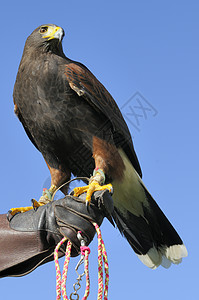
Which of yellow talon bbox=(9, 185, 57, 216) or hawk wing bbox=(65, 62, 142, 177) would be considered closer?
yellow talon bbox=(9, 185, 57, 216)

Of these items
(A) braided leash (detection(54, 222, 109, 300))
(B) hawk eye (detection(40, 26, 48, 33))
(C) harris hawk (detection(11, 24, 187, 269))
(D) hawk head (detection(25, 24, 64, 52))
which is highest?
(B) hawk eye (detection(40, 26, 48, 33))

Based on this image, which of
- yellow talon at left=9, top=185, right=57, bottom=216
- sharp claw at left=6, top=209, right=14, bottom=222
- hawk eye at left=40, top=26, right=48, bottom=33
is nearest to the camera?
sharp claw at left=6, top=209, right=14, bottom=222

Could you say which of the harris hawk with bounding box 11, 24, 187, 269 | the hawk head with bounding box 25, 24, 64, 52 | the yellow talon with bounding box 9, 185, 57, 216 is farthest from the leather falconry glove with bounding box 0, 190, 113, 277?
the hawk head with bounding box 25, 24, 64, 52

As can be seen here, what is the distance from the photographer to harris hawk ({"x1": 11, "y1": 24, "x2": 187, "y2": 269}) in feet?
11.2

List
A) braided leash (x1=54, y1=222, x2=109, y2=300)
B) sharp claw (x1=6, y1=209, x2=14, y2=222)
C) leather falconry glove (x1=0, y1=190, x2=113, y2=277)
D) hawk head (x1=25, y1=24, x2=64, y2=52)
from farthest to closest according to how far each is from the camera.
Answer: hawk head (x1=25, y1=24, x2=64, y2=52), sharp claw (x1=6, y1=209, x2=14, y2=222), leather falconry glove (x1=0, y1=190, x2=113, y2=277), braided leash (x1=54, y1=222, x2=109, y2=300)

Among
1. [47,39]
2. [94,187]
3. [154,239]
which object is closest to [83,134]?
[94,187]

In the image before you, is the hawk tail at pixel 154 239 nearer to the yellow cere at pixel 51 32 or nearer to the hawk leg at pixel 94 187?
the hawk leg at pixel 94 187

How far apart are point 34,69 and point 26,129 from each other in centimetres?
67

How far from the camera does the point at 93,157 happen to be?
137 inches

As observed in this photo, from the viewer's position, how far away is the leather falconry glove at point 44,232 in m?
2.44

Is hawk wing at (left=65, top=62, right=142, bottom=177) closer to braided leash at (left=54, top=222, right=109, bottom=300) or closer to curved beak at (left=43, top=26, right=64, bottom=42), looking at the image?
curved beak at (left=43, top=26, right=64, bottom=42)

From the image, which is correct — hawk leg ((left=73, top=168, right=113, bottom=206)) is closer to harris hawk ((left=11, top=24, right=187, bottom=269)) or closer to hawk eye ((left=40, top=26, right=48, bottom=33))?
harris hawk ((left=11, top=24, right=187, bottom=269))

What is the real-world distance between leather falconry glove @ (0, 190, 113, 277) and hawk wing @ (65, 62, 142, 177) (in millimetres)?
1143

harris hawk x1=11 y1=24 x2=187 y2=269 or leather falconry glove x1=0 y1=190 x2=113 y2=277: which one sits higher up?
harris hawk x1=11 y1=24 x2=187 y2=269
